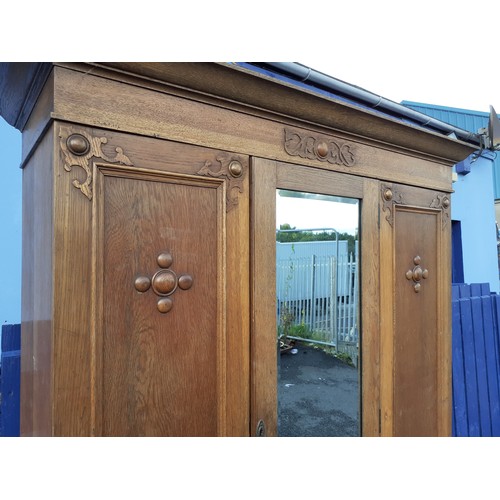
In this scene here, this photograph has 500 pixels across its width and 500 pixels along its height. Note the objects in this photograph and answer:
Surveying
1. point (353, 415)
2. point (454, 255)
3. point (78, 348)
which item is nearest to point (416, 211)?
point (353, 415)

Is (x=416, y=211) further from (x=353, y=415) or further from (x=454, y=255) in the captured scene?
(x=454, y=255)

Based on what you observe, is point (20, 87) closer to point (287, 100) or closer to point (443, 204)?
point (287, 100)

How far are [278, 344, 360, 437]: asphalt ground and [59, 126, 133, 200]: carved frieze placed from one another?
767mm

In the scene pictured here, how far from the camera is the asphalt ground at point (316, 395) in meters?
1.08

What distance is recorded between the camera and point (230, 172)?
0.93 meters

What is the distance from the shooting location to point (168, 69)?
0.81 meters

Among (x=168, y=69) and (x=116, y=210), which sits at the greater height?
(x=168, y=69)

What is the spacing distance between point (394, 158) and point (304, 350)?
0.84 meters

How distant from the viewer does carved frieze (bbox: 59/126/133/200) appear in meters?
0.73

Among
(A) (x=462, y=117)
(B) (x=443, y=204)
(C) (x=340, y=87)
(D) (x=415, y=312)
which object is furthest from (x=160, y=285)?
(A) (x=462, y=117)

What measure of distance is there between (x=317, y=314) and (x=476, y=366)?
1835 mm

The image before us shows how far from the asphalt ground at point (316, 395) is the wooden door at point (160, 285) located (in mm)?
177

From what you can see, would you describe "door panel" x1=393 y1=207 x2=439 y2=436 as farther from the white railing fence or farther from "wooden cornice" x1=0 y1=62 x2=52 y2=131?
"wooden cornice" x1=0 y1=62 x2=52 y2=131

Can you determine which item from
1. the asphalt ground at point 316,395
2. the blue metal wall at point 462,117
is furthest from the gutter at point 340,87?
the blue metal wall at point 462,117
